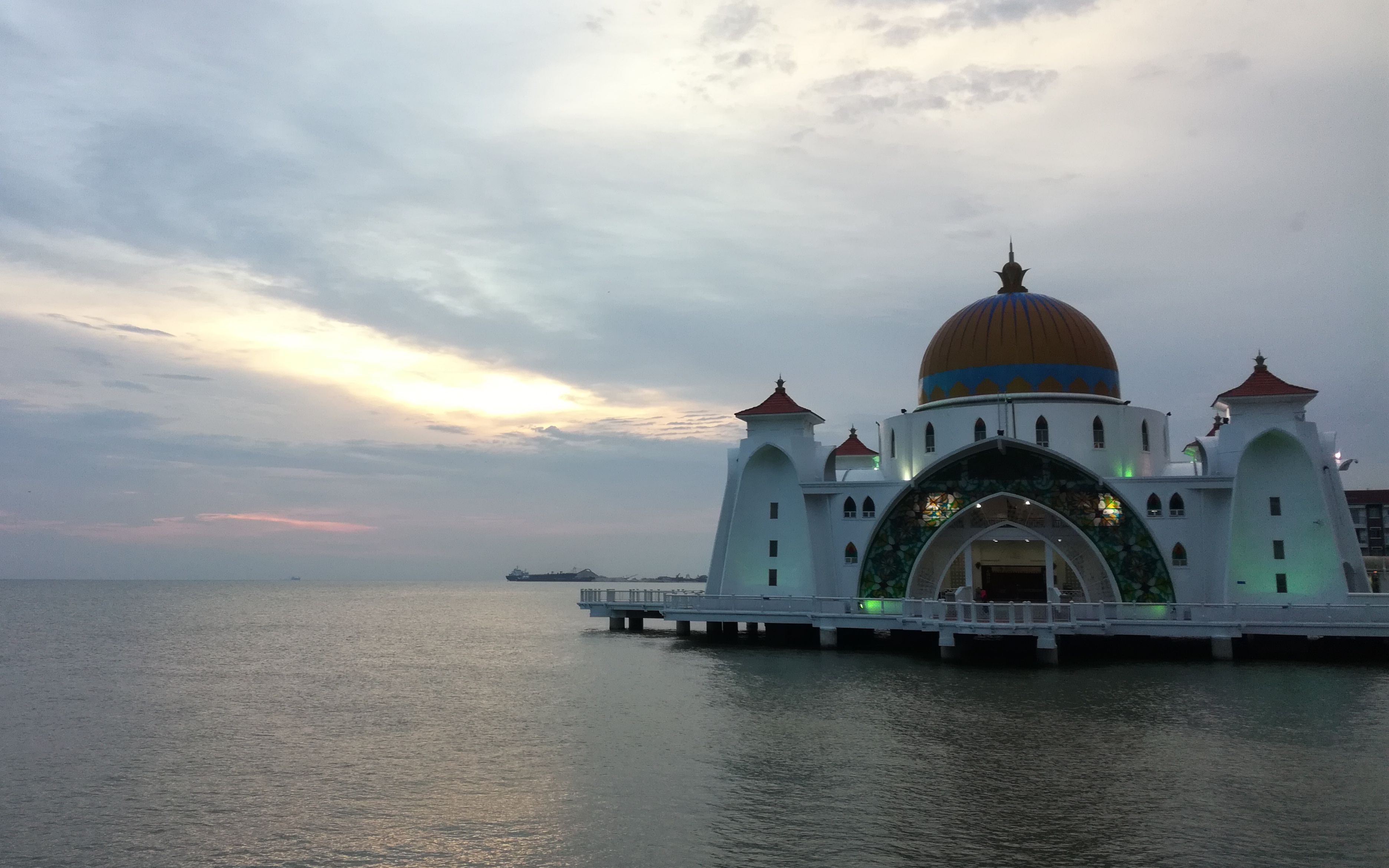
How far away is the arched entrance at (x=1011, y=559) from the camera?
40781mm

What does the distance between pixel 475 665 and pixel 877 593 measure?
16856 millimetres

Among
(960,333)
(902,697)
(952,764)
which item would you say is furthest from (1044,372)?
(952,764)

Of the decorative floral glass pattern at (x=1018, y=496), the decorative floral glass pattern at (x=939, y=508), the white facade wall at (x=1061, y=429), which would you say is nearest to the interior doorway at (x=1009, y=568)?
the decorative floral glass pattern at (x=939, y=508)

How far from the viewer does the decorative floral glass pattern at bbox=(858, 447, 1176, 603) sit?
39.4 meters

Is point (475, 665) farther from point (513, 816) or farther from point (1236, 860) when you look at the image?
point (1236, 860)

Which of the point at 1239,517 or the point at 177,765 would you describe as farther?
the point at 1239,517

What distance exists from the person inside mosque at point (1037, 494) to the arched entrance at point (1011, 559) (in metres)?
0.07

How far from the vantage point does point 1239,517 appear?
38.7m

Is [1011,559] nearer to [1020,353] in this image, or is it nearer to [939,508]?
[939,508]

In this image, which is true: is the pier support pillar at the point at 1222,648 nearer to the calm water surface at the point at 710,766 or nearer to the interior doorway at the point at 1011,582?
the calm water surface at the point at 710,766

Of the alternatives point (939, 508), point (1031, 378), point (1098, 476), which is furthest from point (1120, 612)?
point (1031, 378)

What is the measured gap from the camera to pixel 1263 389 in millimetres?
38219

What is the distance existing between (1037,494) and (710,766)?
930 inches

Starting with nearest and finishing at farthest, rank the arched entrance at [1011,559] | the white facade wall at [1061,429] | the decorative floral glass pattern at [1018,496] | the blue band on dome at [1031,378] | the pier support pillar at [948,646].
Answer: the pier support pillar at [948,646], the decorative floral glass pattern at [1018,496], the arched entrance at [1011,559], the white facade wall at [1061,429], the blue band on dome at [1031,378]
